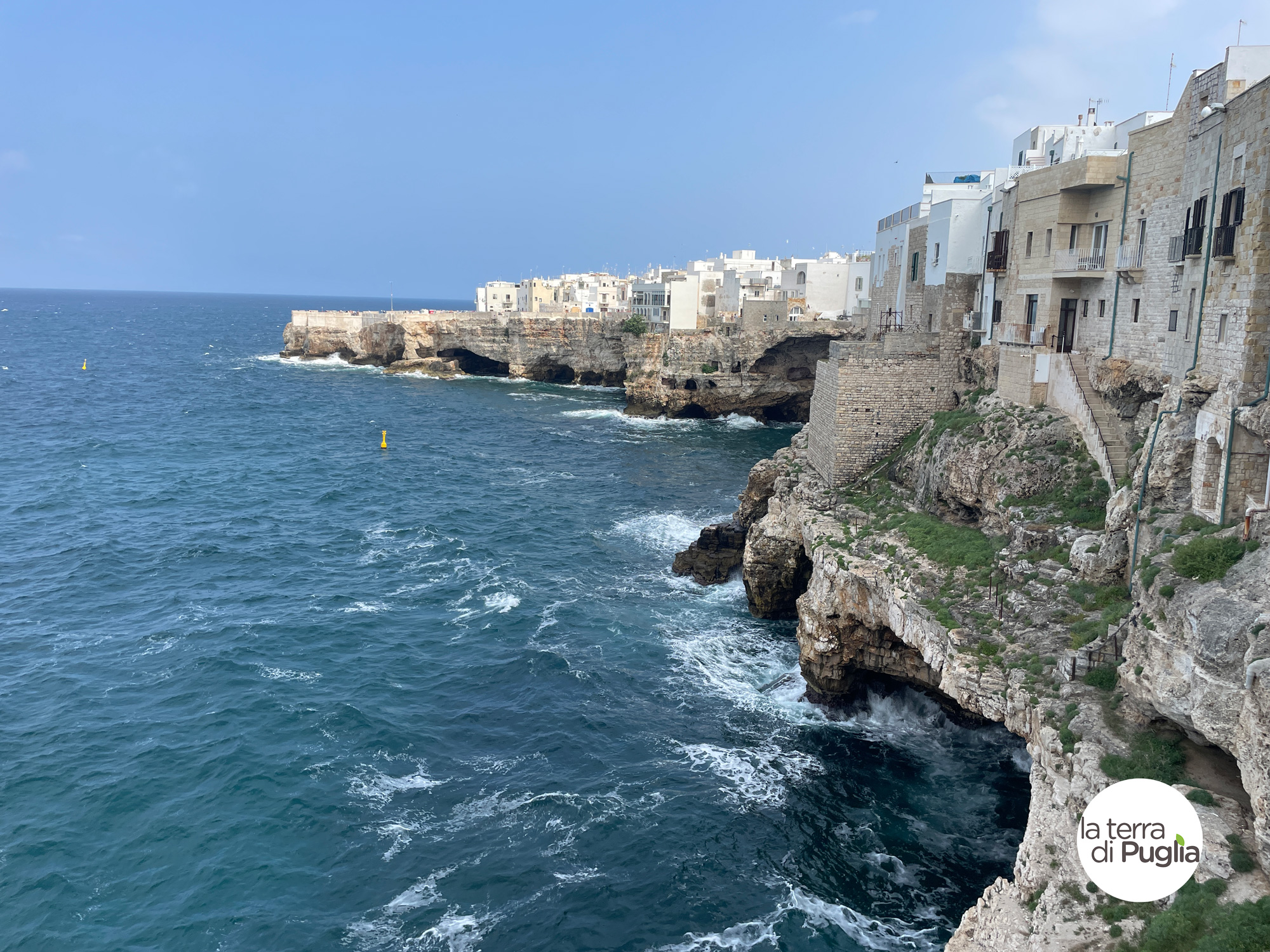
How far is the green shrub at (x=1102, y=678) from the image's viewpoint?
16.8m

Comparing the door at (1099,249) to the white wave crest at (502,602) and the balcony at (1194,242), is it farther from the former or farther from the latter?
the white wave crest at (502,602)

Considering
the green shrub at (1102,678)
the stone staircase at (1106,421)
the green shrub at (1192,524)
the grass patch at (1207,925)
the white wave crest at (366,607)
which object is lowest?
the white wave crest at (366,607)

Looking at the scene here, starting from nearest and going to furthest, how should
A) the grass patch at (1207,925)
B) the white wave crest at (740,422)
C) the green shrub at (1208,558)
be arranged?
the grass patch at (1207,925) < the green shrub at (1208,558) < the white wave crest at (740,422)

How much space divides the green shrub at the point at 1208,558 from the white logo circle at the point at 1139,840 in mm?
3888

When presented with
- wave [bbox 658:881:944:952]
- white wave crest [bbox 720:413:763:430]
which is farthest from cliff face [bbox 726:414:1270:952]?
white wave crest [bbox 720:413:763:430]

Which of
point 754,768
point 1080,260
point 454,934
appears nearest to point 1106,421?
point 1080,260

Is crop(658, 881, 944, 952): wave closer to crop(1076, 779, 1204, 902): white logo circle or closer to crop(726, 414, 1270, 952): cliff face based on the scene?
crop(726, 414, 1270, 952): cliff face

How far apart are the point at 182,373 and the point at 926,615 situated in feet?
338

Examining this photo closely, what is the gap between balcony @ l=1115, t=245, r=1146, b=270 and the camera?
83.4ft

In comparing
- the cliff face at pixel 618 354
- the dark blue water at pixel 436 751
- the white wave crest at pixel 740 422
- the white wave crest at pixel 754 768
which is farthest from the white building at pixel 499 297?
the white wave crest at pixel 754 768

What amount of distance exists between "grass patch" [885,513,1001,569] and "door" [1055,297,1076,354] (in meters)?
7.58

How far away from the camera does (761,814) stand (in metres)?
21.3

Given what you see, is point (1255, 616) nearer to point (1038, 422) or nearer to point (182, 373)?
point (1038, 422)

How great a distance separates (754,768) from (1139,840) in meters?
11.3
